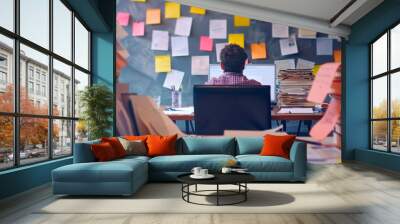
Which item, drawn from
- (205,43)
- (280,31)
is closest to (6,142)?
(205,43)

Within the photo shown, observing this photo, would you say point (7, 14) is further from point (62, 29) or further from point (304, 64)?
point (304, 64)

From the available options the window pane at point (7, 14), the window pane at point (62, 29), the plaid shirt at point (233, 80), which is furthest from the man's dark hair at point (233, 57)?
the window pane at point (7, 14)

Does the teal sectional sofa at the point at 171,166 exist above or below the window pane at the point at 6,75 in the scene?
below

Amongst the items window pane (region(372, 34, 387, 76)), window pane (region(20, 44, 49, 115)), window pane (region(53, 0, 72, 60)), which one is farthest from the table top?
window pane (region(372, 34, 387, 76))

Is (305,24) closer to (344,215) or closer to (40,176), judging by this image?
(344,215)

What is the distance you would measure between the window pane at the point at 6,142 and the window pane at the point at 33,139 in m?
0.22

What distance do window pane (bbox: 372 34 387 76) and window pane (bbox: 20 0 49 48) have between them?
6522mm

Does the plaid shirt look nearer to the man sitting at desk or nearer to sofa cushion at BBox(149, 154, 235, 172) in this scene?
the man sitting at desk

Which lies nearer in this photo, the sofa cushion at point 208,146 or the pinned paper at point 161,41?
the sofa cushion at point 208,146

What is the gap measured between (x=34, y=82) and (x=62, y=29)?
1483mm

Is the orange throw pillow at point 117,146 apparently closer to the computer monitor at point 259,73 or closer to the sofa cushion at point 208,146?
the sofa cushion at point 208,146

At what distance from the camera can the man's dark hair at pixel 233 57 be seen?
8.47 m

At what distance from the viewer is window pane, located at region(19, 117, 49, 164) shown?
17.2 ft

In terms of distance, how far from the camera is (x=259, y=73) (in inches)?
332
